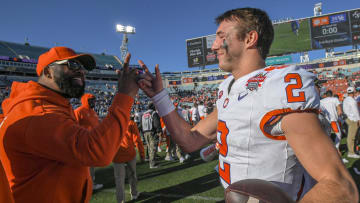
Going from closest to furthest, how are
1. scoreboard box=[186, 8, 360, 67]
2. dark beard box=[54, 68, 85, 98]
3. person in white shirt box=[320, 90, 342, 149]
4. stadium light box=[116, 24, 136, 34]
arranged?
dark beard box=[54, 68, 85, 98] < person in white shirt box=[320, 90, 342, 149] < scoreboard box=[186, 8, 360, 67] < stadium light box=[116, 24, 136, 34]

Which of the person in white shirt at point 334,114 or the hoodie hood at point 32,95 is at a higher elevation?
the hoodie hood at point 32,95

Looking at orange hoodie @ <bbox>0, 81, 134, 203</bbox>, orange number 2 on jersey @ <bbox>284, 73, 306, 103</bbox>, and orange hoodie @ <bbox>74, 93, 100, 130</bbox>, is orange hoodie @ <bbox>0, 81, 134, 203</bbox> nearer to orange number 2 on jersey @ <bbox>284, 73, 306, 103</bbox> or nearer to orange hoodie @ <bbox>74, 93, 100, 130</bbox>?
orange number 2 on jersey @ <bbox>284, 73, 306, 103</bbox>

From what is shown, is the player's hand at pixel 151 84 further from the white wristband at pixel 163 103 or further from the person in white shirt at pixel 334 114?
the person in white shirt at pixel 334 114

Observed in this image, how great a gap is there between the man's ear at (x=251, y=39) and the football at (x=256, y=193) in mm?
970

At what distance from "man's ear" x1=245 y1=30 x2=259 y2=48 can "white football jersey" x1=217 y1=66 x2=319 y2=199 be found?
8.4 inches

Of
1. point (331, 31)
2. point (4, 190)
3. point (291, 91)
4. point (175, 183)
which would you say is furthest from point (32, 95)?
point (331, 31)


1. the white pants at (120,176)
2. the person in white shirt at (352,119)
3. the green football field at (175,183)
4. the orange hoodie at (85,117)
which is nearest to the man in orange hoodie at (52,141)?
the orange hoodie at (85,117)

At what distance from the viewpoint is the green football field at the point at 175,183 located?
4895 millimetres

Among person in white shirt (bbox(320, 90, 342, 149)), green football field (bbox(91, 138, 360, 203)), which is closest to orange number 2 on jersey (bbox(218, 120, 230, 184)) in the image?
green football field (bbox(91, 138, 360, 203))

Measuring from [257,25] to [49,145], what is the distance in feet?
5.04

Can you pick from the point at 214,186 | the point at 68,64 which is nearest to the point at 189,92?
the point at 214,186

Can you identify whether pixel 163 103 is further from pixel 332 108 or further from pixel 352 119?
pixel 352 119

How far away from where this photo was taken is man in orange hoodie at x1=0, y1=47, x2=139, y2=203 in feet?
4.84

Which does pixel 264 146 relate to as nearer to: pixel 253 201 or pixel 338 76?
pixel 253 201
